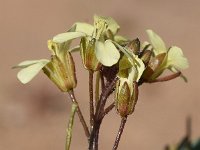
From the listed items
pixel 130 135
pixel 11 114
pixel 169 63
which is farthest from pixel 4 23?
pixel 169 63

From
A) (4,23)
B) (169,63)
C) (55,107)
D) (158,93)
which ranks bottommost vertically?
(158,93)

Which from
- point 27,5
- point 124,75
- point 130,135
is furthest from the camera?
point 27,5

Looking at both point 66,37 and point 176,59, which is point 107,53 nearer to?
point 66,37

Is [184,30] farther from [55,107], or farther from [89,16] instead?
[55,107]

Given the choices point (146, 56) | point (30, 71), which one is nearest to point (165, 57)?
point (146, 56)

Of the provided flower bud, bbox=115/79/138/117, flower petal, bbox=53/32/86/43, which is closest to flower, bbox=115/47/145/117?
flower bud, bbox=115/79/138/117

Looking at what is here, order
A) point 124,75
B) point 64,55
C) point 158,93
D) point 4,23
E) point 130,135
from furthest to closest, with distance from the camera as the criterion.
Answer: point 4,23
point 158,93
point 130,135
point 64,55
point 124,75

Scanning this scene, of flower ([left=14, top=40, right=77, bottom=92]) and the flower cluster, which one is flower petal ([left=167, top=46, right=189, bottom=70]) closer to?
the flower cluster
